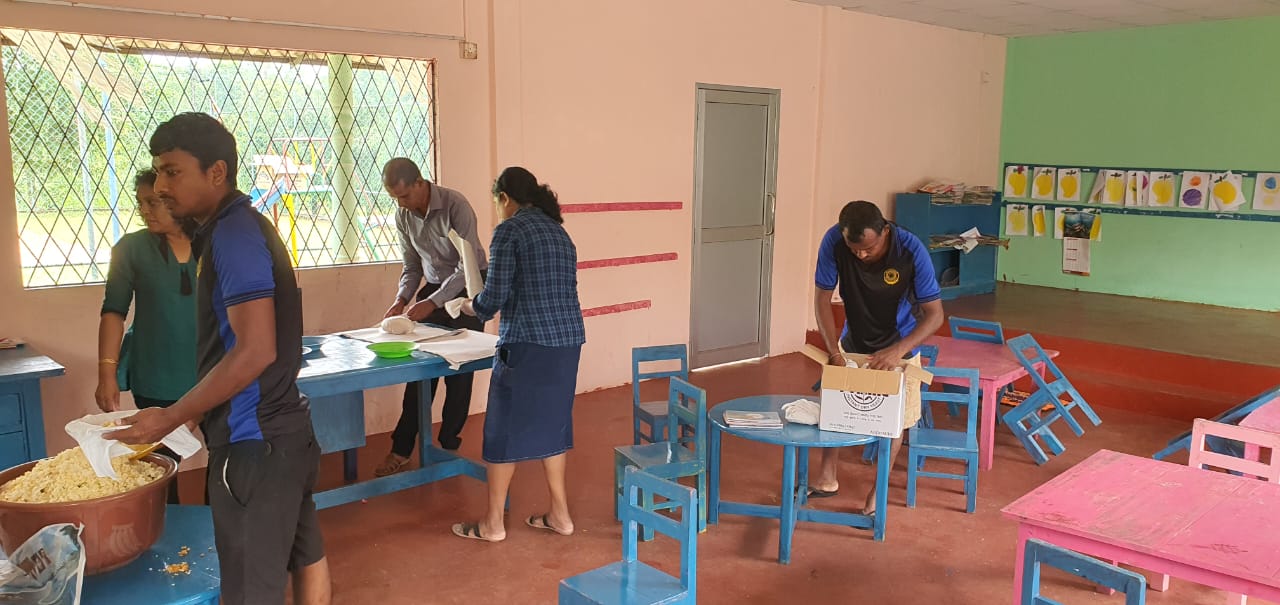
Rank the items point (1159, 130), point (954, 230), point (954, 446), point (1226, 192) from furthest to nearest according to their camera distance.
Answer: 1. point (954, 230)
2. point (1159, 130)
3. point (1226, 192)
4. point (954, 446)

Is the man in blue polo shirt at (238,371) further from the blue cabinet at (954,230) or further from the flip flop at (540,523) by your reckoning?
the blue cabinet at (954,230)

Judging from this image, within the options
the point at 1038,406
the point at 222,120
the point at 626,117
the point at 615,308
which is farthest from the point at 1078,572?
the point at 626,117

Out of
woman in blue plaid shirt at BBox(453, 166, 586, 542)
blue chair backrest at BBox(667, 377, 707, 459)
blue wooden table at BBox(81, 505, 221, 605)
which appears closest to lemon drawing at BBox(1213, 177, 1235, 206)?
blue chair backrest at BBox(667, 377, 707, 459)

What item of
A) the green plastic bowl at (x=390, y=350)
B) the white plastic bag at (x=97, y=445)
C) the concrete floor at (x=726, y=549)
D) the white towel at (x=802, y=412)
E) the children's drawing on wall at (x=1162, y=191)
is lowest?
the concrete floor at (x=726, y=549)

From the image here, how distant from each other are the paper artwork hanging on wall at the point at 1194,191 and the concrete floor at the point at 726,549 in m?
4.66

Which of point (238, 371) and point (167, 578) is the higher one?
point (238, 371)

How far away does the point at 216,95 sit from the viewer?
4699 mm

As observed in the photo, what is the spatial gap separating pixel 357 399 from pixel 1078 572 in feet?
9.71

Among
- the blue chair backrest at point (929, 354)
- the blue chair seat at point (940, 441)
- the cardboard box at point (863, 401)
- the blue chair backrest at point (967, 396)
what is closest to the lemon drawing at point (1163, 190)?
the blue chair backrest at point (929, 354)

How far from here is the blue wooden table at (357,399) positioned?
11.7ft

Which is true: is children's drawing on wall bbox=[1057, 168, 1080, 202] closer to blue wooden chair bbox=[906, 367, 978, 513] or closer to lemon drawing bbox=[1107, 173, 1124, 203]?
lemon drawing bbox=[1107, 173, 1124, 203]

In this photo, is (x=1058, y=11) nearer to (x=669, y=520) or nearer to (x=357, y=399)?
(x=357, y=399)

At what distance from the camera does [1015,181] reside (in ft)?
31.6

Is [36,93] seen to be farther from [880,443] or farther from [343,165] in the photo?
[880,443]
